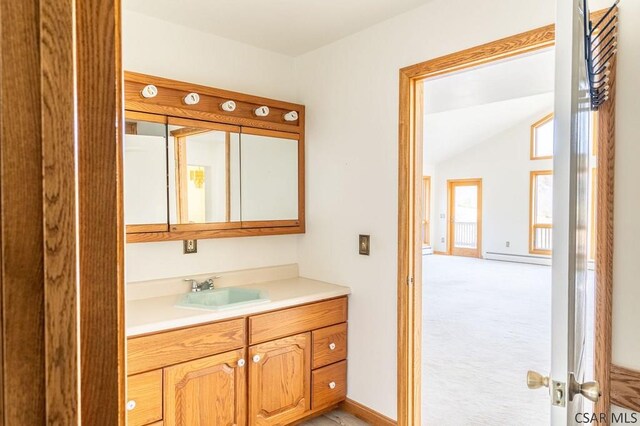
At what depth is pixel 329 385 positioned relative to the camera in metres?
2.60

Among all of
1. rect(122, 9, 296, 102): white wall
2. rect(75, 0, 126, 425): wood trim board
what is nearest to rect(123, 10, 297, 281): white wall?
rect(122, 9, 296, 102): white wall

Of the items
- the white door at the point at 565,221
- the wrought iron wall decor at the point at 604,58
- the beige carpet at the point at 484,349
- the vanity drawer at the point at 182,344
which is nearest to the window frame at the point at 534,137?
the beige carpet at the point at 484,349

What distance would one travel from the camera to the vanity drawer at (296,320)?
226 cm

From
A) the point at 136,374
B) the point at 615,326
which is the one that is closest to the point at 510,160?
the point at 615,326

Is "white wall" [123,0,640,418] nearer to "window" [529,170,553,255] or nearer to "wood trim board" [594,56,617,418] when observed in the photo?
"wood trim board" [594,56,617,418]

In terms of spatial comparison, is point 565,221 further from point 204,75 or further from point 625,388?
point 204,75

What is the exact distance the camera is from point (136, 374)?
1.84m

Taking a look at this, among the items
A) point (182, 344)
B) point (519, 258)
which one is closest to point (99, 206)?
point (182, 344)

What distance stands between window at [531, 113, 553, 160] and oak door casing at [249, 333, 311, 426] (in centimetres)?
877

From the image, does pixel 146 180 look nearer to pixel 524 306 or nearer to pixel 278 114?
pixel 278 114

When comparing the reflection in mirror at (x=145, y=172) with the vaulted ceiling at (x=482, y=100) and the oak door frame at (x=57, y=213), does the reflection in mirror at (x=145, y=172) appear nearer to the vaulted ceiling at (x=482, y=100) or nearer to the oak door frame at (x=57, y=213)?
the vaulted ceiling at (x=482, y=100)

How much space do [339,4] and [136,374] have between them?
7.00ft

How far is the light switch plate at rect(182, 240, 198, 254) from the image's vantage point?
2.57 meters

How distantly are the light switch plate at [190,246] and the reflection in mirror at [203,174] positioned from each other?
0.16 meters
